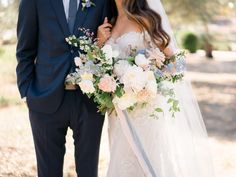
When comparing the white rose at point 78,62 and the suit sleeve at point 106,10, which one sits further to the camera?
the suit sleeve at point 106,10

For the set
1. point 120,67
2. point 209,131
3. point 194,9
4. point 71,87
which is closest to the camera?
point 120,67

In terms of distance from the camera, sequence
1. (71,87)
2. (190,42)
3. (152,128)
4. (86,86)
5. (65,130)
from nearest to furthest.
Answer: (86,86)
(71,87)
(65,130)
(152,128)
(190,42)

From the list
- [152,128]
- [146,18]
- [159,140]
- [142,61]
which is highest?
[146,18]

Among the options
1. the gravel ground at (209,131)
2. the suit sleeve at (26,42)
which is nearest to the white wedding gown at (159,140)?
the suit sleeve at (26,42)

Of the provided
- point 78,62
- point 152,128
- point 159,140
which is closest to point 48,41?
point 78,62

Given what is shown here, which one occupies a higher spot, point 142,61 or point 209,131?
point 142,61

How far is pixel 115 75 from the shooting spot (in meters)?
3.10

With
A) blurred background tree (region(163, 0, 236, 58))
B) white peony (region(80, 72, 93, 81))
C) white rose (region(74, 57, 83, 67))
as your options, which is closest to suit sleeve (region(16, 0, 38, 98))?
white rose (region(74, 57, 83, 67))

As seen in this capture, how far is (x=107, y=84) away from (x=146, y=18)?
598 mm

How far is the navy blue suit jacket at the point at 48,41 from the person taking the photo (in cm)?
316

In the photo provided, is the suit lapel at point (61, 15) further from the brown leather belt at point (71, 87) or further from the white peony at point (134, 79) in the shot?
the white peony at point (134, 79)

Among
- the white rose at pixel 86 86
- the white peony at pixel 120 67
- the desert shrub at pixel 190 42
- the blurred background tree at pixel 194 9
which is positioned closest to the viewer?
the white rose at pixel 86 86

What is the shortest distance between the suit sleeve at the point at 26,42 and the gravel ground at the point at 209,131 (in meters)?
2.14

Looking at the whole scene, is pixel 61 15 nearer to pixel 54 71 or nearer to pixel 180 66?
pixel 54 71
